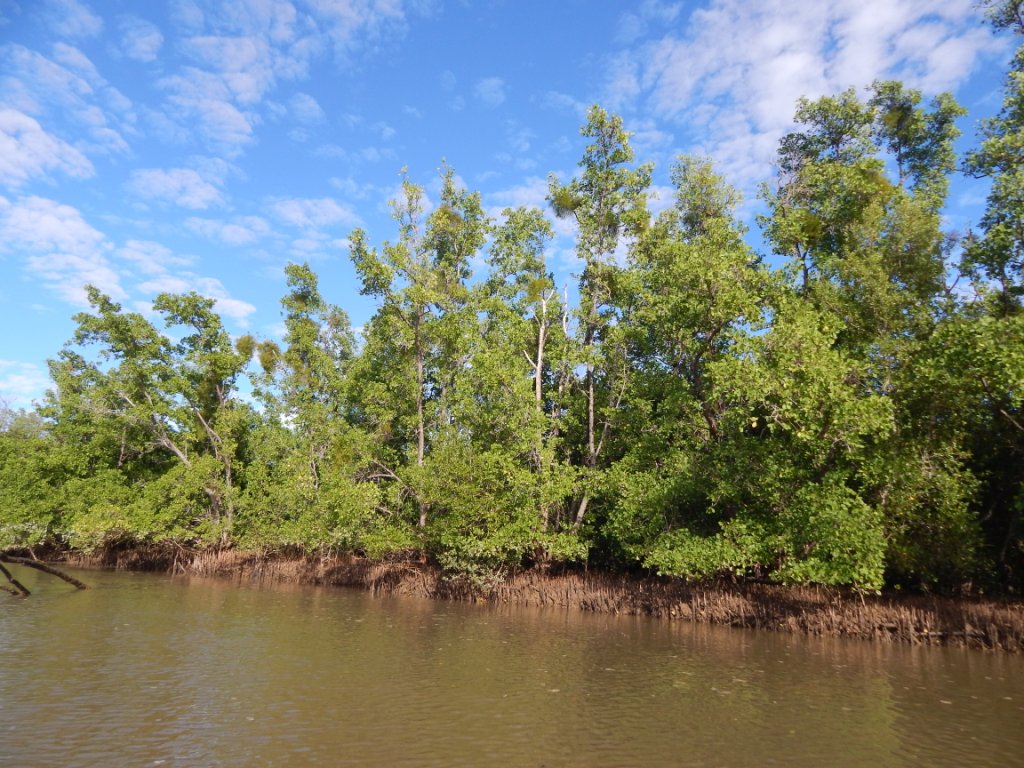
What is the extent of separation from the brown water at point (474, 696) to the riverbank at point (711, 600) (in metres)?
0.85

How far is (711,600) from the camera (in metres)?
19.6

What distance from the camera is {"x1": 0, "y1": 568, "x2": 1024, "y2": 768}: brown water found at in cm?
764

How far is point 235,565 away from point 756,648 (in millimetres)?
28186

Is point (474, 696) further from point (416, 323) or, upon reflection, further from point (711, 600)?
→ point (416, 323)

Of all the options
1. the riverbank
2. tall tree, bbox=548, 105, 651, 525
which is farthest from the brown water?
tall tree, bbox=548, 105, 651, 525

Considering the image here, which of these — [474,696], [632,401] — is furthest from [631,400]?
[474,696]

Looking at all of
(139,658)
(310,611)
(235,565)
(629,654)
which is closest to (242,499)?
(235,565)

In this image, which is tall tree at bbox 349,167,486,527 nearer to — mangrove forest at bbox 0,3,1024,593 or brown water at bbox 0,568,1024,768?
mangrove forest at bbox 0,3,1024,593

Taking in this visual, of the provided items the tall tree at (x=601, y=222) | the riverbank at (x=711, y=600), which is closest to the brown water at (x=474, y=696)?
the riverbank at (x=711, y=600)

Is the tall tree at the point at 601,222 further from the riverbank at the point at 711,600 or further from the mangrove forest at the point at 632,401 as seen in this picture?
the riverbank at the point at 711,600

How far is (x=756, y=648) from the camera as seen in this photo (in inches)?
605

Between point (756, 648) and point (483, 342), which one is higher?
point (483, 342)

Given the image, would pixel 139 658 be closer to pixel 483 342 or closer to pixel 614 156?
pixel 483 342

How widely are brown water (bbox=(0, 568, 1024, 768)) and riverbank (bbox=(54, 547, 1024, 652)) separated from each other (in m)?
0.85
